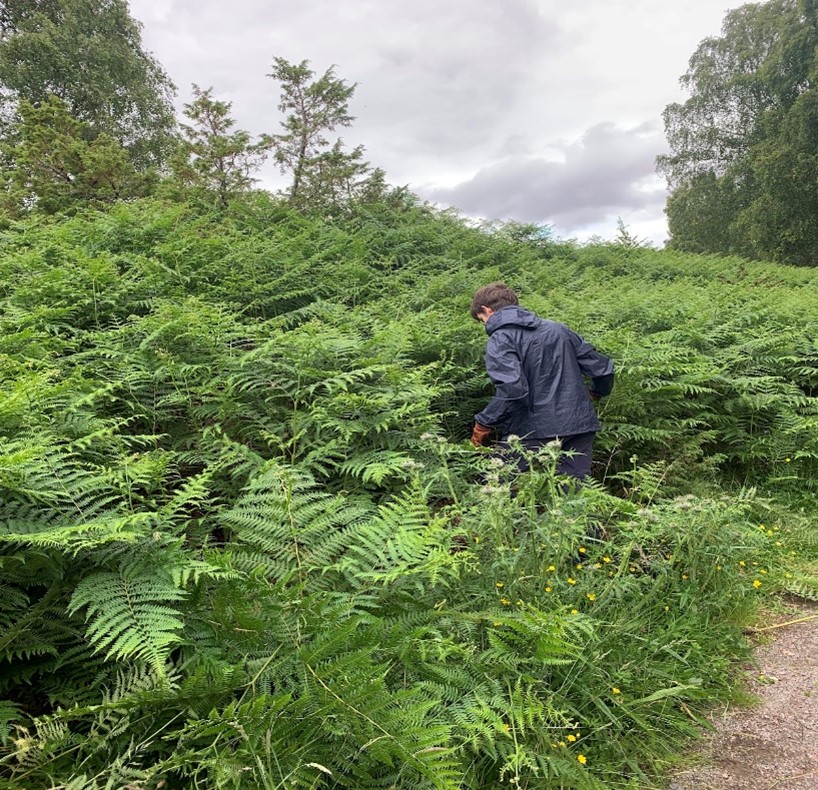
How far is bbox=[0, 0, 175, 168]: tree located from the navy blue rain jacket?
16219 millimetres

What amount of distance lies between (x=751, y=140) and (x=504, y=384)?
31639 millimetres

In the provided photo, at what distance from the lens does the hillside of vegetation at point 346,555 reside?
5.87ft

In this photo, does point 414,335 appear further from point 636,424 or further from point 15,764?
point 15,764

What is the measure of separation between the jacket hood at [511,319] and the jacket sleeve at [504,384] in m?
0.16

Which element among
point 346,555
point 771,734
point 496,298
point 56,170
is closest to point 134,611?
point 346,555

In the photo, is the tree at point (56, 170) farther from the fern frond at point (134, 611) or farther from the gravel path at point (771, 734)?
the gravel path at point (771, 734)

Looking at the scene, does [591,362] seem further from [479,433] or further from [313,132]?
[313,132]

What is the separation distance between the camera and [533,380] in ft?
13.7

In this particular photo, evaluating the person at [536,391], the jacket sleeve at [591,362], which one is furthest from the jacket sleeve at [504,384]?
the jacket sleeve at [591,362]

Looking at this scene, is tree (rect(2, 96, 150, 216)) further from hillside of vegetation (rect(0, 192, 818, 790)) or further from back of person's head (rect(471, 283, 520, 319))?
back of person's head (rect(471, 283, 520, 319))

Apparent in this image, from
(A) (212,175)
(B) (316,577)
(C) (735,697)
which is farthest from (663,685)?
(A) (212,175)

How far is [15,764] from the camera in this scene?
5.62 ft

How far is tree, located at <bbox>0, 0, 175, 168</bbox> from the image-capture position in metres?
16.2

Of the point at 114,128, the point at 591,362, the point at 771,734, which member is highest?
the point at 114,128
